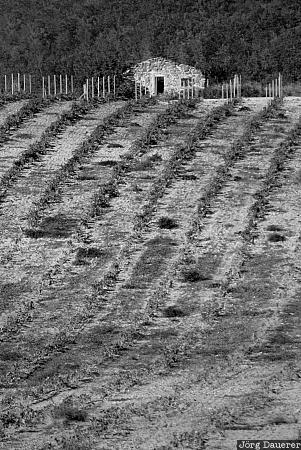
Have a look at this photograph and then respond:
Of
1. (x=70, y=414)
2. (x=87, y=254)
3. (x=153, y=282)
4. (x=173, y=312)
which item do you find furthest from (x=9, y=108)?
(x=70, y=414)

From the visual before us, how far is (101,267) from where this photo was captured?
35594mm

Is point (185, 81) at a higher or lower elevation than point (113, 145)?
higher

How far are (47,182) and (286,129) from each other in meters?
14.2

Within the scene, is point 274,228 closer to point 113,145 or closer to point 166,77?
point 113,145

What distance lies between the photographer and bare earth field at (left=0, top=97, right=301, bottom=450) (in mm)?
21000

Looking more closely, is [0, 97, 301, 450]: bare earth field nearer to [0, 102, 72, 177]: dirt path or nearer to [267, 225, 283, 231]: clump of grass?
[267, 225, 283, 231]: clump of grass

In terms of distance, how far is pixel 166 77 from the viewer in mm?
74688

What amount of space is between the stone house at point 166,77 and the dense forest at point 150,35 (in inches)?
74.7

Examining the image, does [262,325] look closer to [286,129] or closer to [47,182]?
[47,182]

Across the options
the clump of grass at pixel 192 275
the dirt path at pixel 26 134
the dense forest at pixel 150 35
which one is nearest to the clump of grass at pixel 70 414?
the clump of grass at pixel 192 275

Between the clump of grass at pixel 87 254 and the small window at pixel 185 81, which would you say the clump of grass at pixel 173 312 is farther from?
the small window at pixel 185 81

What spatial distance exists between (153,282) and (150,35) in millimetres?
78142

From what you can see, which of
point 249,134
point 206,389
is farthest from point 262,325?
point 249,134

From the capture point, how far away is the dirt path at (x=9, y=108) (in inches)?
2199
